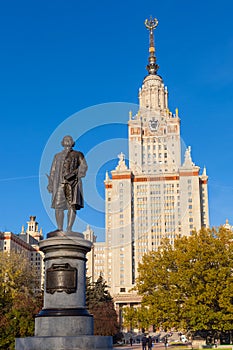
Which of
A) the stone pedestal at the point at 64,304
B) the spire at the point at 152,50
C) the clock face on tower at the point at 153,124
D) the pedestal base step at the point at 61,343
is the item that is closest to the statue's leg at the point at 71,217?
the stone pedestal at the point at 64,304

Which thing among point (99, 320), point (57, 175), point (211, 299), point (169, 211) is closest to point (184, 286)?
point (211, 299)

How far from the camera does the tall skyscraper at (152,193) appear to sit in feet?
449

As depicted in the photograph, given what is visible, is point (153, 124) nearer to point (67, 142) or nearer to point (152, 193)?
point (152, 193)

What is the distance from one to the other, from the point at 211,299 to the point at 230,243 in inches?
210

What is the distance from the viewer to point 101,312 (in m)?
52.9

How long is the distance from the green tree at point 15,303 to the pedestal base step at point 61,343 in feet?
37.4

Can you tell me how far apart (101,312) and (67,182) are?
38.1 metres

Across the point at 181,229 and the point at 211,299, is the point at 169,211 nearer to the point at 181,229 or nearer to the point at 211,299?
the point at 181,229

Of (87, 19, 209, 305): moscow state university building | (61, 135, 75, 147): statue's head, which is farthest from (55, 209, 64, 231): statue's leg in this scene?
(87, 19, 209, 305): moscow state university building

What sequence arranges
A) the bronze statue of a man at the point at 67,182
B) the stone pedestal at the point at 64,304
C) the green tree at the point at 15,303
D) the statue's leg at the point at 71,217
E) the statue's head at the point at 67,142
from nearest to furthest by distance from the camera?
1. the stone pedestal at the point at 64,304
2. the statue's leg at the point at 71,217
3. the bronze statue of a man at the point at 67,182
4. the statue's head at the point at 67,142
5. the green tree at the point at 15,303

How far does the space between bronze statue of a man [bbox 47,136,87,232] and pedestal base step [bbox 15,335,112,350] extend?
13.7 feet

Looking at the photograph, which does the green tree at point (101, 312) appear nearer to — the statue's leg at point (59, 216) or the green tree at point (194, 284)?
the green tree at point (194, 284)

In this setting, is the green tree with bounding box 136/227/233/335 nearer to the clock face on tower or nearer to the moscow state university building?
the moscow state university building

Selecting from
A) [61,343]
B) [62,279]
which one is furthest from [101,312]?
[61,343]
